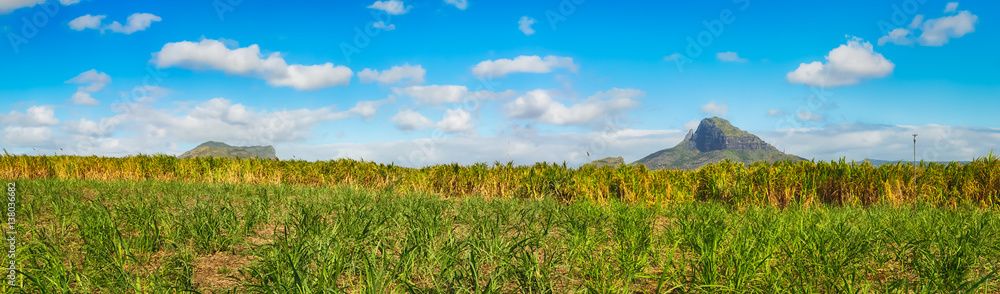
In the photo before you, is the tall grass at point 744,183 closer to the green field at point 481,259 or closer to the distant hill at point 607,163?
the distant hill at point 607,163

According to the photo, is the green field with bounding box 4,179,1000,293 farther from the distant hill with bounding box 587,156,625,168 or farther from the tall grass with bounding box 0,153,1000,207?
the distant hill with bounding box 587,156,625,168

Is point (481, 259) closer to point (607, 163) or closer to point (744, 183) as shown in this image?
point (744, 183)

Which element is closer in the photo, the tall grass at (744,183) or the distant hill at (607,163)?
the tall grass at (744,183)

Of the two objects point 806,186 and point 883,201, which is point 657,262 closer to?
point 806,186

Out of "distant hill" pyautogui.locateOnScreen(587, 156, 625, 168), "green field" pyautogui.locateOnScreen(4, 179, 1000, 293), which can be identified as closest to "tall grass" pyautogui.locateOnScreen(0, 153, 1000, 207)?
"distant hill" pyautogui.locateOnScreen(587, 156, 625, 168)

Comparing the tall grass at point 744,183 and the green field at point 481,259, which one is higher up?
the tall grass at point 744,183

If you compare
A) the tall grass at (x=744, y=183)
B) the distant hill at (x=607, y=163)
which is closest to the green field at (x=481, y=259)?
the tall grass at (x=744, y=183)

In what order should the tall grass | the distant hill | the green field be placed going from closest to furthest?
the green field, the tall grass, the distant hill

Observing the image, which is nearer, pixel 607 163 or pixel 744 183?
pixel 744 183

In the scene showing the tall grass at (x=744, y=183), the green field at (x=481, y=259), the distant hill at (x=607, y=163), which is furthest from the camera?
the distant hill at (x=607, y=163)

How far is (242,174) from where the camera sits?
15.9 meters

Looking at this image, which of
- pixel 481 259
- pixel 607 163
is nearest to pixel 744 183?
pixel 607 163

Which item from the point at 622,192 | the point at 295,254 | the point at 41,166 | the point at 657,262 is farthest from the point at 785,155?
the point at 41,166

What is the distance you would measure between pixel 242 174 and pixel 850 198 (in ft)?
58.7
